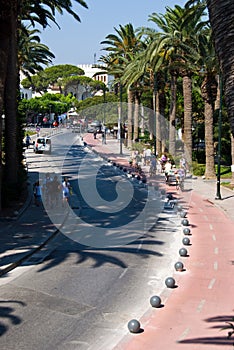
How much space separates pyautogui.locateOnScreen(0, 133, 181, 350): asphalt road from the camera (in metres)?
10.3

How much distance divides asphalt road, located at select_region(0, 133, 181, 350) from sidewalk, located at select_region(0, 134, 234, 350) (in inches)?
17.4

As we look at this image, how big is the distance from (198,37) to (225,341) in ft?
88.3

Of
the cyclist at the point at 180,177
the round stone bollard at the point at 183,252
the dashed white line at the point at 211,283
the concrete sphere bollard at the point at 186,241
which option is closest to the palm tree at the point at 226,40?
the dashed white line at the point at 211,283

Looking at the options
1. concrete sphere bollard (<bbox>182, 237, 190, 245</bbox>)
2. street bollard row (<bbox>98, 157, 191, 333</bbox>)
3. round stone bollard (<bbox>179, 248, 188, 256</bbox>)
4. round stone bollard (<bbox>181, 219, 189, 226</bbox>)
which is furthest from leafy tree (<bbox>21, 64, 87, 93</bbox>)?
round stone bollard (<bbox>179, 248, 188, 256</bbox>)

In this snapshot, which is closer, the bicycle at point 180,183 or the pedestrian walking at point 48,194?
the pedestrian walking at point 48,194

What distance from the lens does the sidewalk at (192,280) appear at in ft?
32.6

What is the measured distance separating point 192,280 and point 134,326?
12.8 feet

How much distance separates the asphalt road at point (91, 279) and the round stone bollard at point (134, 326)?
0.26 m

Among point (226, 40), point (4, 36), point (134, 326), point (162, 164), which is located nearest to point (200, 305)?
point (134, 326)

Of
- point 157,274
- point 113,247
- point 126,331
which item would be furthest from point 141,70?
point 126,331

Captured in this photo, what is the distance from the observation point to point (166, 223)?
21.4 meters

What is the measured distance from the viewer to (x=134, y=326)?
10.1m

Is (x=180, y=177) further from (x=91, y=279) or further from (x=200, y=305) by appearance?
(x=200, y=305)

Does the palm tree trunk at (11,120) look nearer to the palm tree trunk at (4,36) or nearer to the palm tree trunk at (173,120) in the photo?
the palm tree trunk at (4,36)
